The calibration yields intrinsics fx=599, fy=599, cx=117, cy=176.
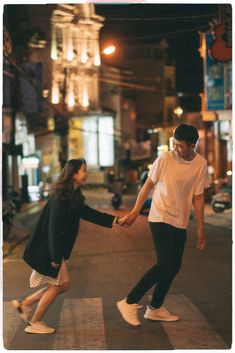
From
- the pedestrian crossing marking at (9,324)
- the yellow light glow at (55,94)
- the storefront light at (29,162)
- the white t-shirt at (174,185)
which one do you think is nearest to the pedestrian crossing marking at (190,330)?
the white t-shirt at (174,185)

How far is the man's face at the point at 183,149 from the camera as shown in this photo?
6.46 metres

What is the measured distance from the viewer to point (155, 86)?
6769 cm

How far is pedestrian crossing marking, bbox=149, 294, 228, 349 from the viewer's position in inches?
229

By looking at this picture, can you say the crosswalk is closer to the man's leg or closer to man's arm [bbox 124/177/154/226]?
the man's leg

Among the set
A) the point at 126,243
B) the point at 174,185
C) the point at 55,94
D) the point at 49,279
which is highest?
the point at 55,94

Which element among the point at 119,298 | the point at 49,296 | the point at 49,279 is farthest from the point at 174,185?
the point at 119,298

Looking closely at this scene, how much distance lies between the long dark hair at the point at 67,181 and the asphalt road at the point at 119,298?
1493 mm

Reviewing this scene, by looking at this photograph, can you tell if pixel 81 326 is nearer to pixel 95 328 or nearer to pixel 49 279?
pixel 95 328

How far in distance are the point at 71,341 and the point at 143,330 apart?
33.4 inches

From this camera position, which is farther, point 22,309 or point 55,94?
point 55,94

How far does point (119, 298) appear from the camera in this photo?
331 inches

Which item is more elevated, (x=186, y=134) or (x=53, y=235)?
(x=186, y=134)

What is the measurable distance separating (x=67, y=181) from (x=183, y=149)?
1302 mm

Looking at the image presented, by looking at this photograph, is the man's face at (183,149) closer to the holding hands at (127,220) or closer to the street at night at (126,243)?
the street at night at (126,243)
